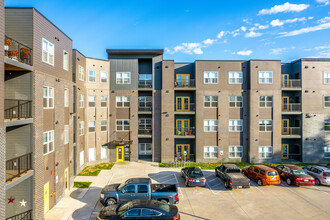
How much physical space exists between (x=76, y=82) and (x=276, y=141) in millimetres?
23952

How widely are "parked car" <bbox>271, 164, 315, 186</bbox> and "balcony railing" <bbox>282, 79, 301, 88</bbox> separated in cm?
1149

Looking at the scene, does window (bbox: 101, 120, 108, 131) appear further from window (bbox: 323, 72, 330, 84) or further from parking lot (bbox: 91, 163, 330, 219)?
window (bbox: 323, 72, 330, 84)

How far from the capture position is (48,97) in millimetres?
12914

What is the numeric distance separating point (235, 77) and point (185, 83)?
6194 mm

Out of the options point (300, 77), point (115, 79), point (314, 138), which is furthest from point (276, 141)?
point (115, 79)

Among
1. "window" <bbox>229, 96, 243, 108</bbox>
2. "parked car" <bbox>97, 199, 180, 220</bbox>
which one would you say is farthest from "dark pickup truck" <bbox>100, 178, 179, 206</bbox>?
"window" <bbox>229, 96, 243, 108</bbox>

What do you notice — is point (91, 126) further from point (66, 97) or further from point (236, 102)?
point (236, 102)

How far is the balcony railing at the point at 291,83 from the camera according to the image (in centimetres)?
2463

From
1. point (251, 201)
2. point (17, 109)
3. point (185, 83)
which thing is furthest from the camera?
point (185, 83)

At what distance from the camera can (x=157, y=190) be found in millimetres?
13156

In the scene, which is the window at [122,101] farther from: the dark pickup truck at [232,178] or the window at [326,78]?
the window at [326,78]

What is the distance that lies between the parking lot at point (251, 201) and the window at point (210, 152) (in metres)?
5.57

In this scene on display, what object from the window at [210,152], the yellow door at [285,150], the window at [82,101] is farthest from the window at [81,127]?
the yellow door at [285,150]

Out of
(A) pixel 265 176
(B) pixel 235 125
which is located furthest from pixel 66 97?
(B) pixel 235 125
